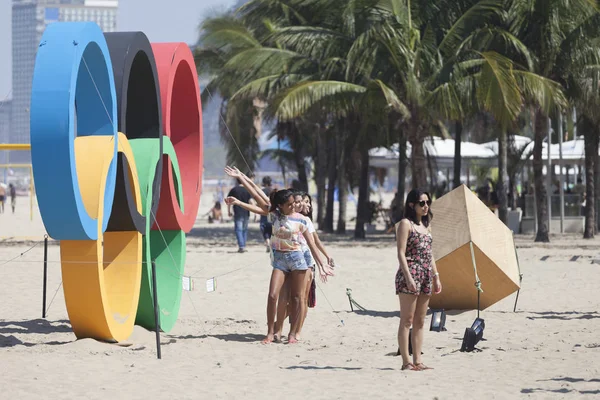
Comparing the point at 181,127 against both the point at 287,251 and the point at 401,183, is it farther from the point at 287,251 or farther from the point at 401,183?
the point at 401,183

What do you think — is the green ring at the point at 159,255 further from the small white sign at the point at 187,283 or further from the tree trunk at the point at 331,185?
the tree trunk at the point at 331,185

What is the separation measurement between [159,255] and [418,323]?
4038 mm

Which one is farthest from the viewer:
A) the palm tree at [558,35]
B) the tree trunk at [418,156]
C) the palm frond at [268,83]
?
the palm frond at [268,83]

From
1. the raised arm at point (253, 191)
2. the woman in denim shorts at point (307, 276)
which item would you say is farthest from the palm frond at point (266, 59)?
the woman in denim shorts at point (307, 276)

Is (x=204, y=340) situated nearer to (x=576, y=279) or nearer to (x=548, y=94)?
(x=576, y=279)

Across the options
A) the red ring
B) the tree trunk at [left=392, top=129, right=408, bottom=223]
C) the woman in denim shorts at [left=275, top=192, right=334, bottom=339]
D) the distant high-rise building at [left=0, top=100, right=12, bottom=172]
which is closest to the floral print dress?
the woman in denim shorts at [left=275, top=192, right=334, bottom=339]

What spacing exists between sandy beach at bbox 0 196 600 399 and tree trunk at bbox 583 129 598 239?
436 inches

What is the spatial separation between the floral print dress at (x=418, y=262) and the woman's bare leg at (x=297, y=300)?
1817 millimetres

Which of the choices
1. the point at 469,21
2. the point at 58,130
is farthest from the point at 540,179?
the point at 58,130

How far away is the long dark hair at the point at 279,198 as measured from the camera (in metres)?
9.38

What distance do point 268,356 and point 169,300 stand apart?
221 cm

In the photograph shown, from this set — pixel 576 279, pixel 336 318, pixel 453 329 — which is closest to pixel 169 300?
pixel 336 318

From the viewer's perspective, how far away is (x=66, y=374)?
303 inches

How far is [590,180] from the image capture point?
25.2 m
